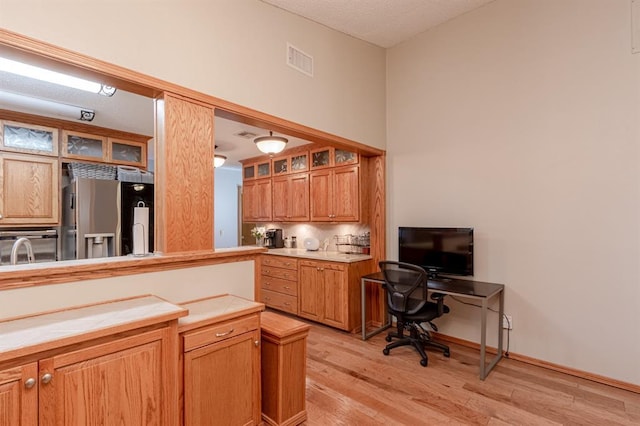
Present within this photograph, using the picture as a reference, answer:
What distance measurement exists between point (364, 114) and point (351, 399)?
3.00 m

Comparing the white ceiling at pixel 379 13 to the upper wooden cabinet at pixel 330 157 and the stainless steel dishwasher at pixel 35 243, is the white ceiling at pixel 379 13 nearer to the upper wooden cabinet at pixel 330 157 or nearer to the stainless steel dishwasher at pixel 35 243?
the upper wooden cabinet at pixel 330 157

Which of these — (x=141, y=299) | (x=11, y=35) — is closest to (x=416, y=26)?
(x=11, y=35)

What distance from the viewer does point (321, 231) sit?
528cm

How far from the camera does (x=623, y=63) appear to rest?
2643 mm

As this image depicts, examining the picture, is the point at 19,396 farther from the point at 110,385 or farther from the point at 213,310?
the point at 213,310

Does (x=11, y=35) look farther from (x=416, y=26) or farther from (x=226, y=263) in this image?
(x=416, y=26)

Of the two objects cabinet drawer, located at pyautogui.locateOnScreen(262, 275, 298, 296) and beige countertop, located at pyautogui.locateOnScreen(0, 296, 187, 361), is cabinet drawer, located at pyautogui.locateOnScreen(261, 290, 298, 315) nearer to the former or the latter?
cabinet drawer, located at pyautogui.locateOnScreen(262, 275, 298, 296)

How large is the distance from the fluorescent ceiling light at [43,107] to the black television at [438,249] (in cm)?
410

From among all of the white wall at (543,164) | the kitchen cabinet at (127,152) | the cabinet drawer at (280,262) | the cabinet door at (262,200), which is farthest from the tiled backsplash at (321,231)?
the kitchen cabinet at (127,152)

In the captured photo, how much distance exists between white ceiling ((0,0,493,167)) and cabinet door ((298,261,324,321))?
7.33 ft

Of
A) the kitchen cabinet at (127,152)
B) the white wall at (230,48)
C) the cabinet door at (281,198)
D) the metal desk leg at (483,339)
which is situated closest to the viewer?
the white wall at (230,48)

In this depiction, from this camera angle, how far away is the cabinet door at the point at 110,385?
1.30 meters

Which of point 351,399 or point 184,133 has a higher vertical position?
point 184,133

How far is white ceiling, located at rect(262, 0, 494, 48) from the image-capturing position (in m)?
2.98
